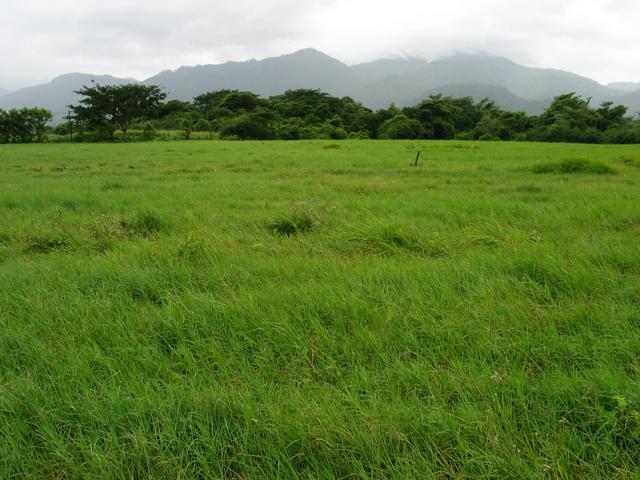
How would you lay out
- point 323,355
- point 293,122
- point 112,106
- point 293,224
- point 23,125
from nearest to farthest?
point 323,355
point 293,224
point 23,125
point 112,106
point 293,122

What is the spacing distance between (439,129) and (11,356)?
5617 cm

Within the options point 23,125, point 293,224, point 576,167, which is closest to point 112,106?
point 23,125

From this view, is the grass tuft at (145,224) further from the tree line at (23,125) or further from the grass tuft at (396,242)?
the tree line at (23,125)

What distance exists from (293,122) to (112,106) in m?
24.4

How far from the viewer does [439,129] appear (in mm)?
52094

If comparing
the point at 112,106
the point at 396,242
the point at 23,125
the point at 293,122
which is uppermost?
the point at 112,106

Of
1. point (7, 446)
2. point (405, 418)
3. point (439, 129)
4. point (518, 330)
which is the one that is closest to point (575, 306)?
point (518, 330)

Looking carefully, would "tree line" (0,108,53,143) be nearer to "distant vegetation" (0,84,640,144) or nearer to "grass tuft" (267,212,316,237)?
"distant vegetation" (0,84,640,144)

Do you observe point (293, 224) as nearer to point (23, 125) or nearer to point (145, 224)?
point (145, 224)

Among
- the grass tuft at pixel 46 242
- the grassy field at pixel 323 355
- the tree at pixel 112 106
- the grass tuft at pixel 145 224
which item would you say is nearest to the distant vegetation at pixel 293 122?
the tree at pixel 112 106

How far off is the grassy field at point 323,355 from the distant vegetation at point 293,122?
145ft

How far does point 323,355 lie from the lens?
6.96ft

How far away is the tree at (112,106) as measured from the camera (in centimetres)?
4625

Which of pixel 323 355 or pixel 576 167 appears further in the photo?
pixel 576 167
